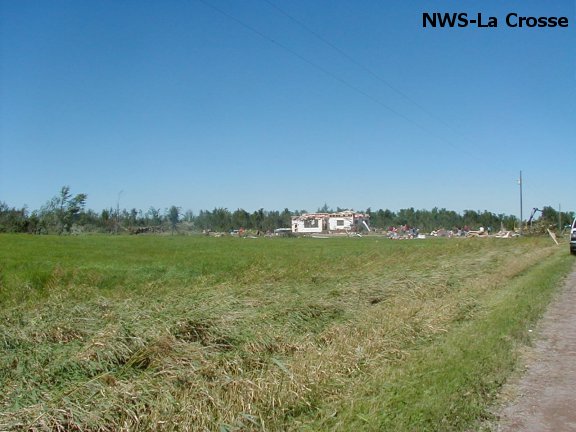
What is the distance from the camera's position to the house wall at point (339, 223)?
433 feet

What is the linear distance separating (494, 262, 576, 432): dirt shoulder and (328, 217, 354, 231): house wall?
123m

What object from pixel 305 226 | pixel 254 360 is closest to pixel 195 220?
pixel 305 226

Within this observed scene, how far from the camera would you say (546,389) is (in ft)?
19.8

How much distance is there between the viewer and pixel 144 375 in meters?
5.68

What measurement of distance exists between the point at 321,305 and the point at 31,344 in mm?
5264

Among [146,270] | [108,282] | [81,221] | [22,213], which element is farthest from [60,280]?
[81,221]

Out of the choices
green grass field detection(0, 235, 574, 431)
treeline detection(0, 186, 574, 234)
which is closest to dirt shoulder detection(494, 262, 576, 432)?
green grass field detection(0, 235, 574, 431)

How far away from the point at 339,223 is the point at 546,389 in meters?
128

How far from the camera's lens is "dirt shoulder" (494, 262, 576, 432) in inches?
198

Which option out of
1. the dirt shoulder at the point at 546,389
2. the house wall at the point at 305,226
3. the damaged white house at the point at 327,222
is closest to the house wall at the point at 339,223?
the damaged white house at the point at 327,222

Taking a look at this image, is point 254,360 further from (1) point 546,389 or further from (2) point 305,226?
(2) point 305,226

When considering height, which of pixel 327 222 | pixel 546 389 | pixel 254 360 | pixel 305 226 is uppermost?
pixel 327 222

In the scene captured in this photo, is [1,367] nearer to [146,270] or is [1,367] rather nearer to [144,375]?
[144,375]

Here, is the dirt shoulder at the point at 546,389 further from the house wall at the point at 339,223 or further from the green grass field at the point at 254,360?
the house wall at the point at 339,223
